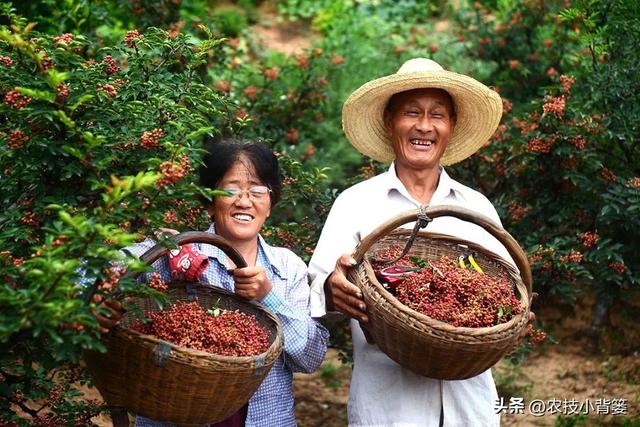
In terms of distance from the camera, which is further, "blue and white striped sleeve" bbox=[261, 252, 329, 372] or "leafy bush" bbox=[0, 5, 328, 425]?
"blue and white striped sleeve" bbox=[261, 252, 329, 372]

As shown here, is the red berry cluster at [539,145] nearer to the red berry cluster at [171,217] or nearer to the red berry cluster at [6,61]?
the red berry cluster at [171,217]

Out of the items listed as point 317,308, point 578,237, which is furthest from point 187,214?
point 578,237

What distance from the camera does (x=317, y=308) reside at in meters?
3.12

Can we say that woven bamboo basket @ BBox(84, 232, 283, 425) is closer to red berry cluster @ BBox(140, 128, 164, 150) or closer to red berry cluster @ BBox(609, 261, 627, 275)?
red berry cluster @ BBox(140, 128, 164, 150)

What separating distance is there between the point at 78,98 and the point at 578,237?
8.72 feet

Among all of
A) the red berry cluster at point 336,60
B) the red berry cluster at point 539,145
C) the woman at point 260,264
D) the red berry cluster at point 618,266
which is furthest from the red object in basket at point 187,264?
the red berry cluster at point 336,60

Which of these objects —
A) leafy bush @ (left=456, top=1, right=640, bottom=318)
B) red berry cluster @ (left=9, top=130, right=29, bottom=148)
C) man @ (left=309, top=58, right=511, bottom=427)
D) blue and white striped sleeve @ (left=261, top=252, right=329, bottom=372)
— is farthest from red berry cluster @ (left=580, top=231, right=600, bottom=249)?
red berry cluster @ (left=9, top=130, right=29, bottom=148)

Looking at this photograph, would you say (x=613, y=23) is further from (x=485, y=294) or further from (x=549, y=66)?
(x=485, y=294)

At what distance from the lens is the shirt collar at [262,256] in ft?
10.00

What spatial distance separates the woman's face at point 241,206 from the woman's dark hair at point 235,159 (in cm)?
2

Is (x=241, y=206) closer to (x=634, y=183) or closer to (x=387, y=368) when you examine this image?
(x=387, y=368)

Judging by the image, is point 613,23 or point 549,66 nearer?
point 613,23

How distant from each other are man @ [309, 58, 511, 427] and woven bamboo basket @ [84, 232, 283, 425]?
523mm

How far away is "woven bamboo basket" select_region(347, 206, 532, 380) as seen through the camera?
2617 millimetres
